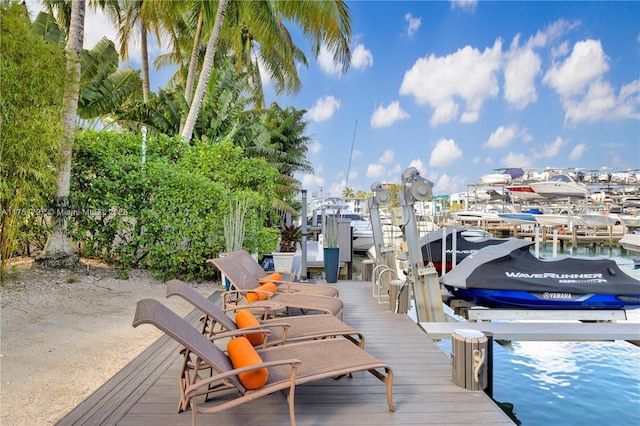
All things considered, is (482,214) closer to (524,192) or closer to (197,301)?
(524,192)

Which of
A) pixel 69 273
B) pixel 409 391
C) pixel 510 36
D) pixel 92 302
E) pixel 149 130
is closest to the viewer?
pixel 409 391

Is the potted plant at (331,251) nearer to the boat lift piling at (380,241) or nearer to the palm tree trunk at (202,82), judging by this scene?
the boat lift piling at (380,241)

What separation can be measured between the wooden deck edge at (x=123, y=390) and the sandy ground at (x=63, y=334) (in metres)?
0.40

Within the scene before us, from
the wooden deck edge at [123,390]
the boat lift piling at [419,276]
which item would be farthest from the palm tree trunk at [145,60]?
the wooden deck edge at [123,390]

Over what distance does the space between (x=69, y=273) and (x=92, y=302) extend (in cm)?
143

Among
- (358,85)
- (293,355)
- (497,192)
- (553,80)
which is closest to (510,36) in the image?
(553,80)

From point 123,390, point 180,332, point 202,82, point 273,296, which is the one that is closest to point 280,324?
point 180,332

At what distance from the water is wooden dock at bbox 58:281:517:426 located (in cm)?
192

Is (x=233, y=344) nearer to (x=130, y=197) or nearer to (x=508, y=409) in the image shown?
(x=508, y=409)

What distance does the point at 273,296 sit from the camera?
501cm

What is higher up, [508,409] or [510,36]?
[510,36]

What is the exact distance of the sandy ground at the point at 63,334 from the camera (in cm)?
347

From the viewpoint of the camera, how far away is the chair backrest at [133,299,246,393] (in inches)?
93.0

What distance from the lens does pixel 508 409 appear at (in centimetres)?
484
